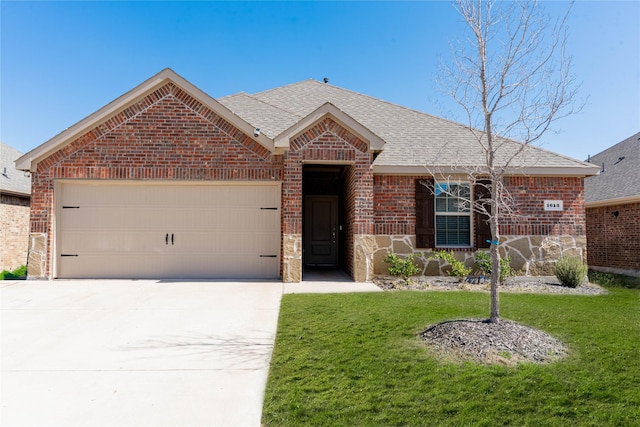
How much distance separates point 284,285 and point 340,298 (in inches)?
76.0

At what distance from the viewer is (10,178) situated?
1384 centimetres

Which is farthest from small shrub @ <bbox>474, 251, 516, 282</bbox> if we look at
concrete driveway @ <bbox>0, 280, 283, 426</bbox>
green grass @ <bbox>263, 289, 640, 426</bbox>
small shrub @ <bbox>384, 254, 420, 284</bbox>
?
concrete driveway @ <bbox>0, 280, 283, 426</bbox>

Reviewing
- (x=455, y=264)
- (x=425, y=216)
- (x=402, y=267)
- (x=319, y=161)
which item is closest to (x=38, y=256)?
(x=319, y=161)

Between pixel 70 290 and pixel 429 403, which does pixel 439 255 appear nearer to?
pixel 429 403

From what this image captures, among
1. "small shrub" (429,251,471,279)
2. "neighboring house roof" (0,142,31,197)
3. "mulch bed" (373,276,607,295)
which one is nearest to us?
"mulch bed" (373,276,607,295)

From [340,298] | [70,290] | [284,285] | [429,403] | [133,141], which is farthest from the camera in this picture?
[133,141]

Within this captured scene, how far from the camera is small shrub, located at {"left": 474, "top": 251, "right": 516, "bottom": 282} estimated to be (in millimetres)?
9555

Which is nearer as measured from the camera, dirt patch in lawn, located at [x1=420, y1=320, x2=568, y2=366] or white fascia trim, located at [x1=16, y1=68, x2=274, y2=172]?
dirt patch in lawn, located at [x1=420, y1=320, x2=568, y2=366]

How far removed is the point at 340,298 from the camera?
731cm

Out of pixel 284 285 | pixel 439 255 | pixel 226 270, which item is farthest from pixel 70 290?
pixel 439 255

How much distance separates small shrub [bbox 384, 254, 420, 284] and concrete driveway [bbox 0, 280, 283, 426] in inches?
135

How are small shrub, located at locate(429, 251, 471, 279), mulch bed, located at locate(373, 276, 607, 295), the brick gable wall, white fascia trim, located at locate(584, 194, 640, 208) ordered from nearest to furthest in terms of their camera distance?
mulch bed, located at locate(373, 276, 607, 295)
the brick gable wall
small shrub, located at locate(429, 251, 471, 279)
white fascia trim, located at locate(584, 194, 640, 208)

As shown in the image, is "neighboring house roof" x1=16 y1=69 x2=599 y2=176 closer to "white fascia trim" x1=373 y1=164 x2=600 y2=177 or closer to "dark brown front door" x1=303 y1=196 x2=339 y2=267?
"white fascia trim" x1=373 y1=164 x2=600 y2=177

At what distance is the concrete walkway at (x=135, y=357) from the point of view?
312 centimetres
